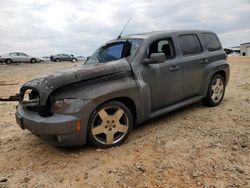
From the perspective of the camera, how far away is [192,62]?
5836 mm

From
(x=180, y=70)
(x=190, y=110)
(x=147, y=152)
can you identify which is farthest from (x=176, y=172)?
(x=190, y=110)

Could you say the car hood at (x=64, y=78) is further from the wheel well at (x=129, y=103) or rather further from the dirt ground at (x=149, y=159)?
the dirt ground at (x=149, y=159)

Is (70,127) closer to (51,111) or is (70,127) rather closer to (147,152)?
(51,111)

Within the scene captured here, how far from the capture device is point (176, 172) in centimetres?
362

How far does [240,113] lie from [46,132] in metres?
3.91

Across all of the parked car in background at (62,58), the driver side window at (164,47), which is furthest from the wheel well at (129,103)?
the parked car in background at (62,58)

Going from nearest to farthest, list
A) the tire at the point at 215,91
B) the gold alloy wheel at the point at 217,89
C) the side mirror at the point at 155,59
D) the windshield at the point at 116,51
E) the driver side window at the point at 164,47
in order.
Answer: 1. the side mirror at the point at 155,59
2. the windshield at the point at 116,51
3. the driver side window at the point at 164,47
4. the tire at the point at 215,91
5. the gold alloy wheel at the point at 217,89

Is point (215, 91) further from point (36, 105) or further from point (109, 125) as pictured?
point (36, 105)

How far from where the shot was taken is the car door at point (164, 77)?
5.03 m

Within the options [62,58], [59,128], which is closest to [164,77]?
[59,128]

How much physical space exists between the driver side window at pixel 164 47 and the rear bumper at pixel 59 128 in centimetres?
201

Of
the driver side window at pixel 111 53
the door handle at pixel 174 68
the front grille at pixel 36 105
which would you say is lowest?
the front grille at pixel 36 105

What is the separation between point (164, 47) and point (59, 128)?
262 cm

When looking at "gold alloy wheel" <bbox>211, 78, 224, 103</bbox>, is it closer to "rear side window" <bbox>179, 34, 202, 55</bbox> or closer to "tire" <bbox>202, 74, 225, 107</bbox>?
"tire" <bbox>202, 74, 225, 107</bbox>
